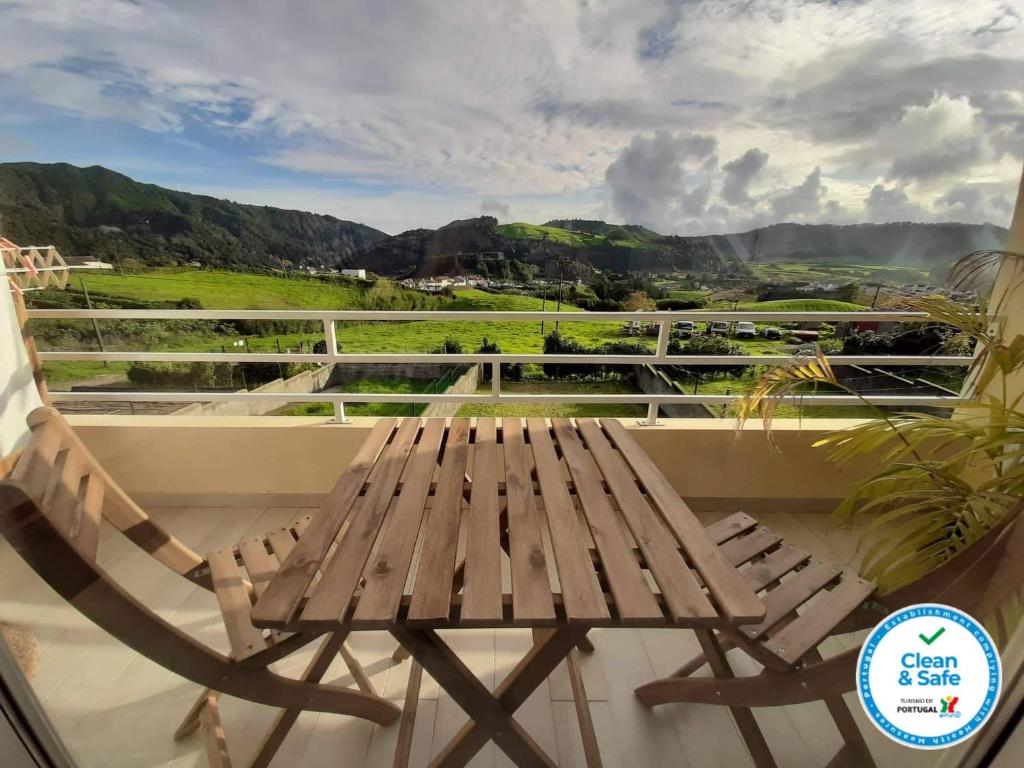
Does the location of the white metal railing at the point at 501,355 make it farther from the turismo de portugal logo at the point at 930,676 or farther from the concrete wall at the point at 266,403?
the turismo de portugal logo at the point at 930,676

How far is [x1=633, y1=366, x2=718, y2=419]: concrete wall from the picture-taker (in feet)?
7.01

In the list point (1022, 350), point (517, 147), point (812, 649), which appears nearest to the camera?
point (812, 649)

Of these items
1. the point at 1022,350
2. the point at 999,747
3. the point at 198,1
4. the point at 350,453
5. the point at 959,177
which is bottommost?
the point at 350,453

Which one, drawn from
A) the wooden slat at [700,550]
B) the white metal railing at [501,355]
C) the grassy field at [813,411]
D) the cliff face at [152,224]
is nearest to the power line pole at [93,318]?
the white metal railing at [501,355]

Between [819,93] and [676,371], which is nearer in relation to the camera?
[819,93]

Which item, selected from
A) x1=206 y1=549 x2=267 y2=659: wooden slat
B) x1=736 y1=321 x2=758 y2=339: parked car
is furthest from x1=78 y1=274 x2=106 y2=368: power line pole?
x1=736 y1=321 x2=758 y2=339: parked car

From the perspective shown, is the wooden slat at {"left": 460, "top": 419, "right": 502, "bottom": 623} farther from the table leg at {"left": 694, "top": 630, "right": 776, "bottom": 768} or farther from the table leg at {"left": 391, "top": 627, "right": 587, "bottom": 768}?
the table leg at {"left": 694, "top": 630, "right": 776, "bottom": 768}

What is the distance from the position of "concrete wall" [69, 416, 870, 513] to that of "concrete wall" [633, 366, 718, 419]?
7 centimetres

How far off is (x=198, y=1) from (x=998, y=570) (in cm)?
305

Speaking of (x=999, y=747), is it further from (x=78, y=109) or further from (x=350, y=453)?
(x=78, y=109)

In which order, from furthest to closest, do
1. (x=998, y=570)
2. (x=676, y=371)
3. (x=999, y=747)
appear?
(x=676, y=371) < (x=998, y=570) < (x=999, y=747)

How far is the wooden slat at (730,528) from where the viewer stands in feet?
4.04

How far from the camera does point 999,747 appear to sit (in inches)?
23.5

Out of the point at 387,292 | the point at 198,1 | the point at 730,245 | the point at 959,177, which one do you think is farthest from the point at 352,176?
A: the point at 959,177
